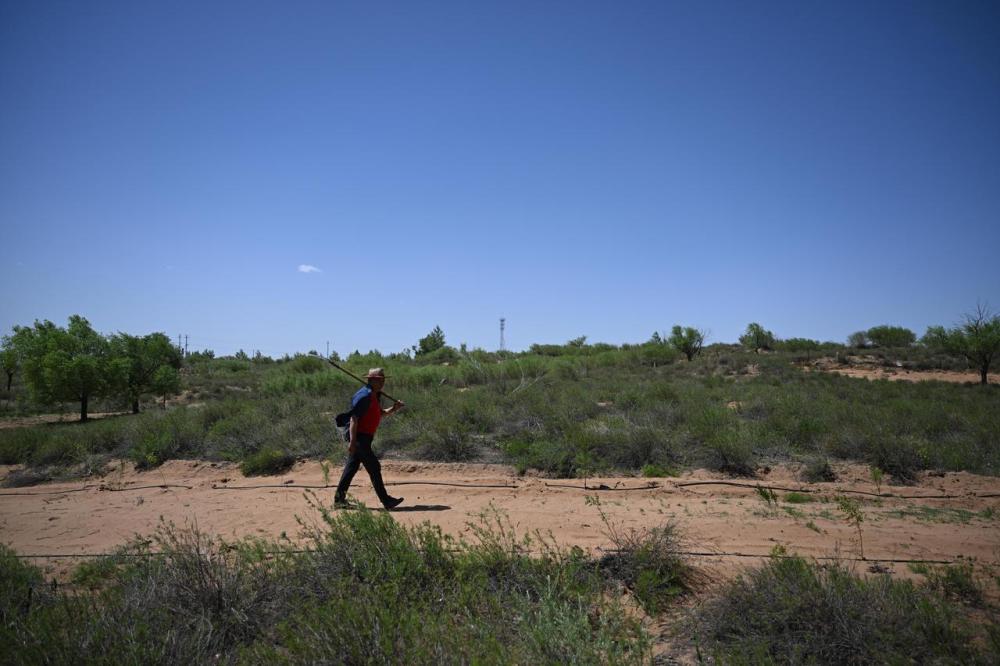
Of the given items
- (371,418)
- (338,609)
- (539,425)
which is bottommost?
(338,609)

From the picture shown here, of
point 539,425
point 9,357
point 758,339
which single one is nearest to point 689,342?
point 758,339

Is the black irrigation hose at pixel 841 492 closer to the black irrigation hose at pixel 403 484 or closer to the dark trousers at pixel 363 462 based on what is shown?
the black irrigation hose at pixel 403 484

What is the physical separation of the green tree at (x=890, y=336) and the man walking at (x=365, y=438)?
40457 millimetres

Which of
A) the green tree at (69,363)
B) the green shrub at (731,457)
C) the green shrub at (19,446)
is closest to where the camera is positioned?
the green shrub at (731,457)

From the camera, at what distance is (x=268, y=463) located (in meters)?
11.3

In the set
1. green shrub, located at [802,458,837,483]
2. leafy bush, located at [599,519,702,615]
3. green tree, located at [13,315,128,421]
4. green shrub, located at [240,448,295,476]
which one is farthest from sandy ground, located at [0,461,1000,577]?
green tree, located at [13,315,128,421]

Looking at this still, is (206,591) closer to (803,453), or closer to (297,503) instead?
(297,503)

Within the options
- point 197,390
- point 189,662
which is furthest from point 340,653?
point 197,390

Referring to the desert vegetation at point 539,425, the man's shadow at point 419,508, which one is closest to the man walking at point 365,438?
the man's shadow at point 419,508

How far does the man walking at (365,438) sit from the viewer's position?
7676 mm

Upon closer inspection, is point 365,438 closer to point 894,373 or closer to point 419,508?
point 419,508

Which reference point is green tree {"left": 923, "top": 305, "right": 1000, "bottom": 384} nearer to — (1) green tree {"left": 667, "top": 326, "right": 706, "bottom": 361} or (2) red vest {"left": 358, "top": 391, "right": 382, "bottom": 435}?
(1) green tree {"left": 667, "top": 326, "right": 706, "bottom": 361}

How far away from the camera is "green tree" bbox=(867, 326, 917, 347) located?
37.5m

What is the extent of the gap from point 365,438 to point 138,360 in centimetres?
1969
